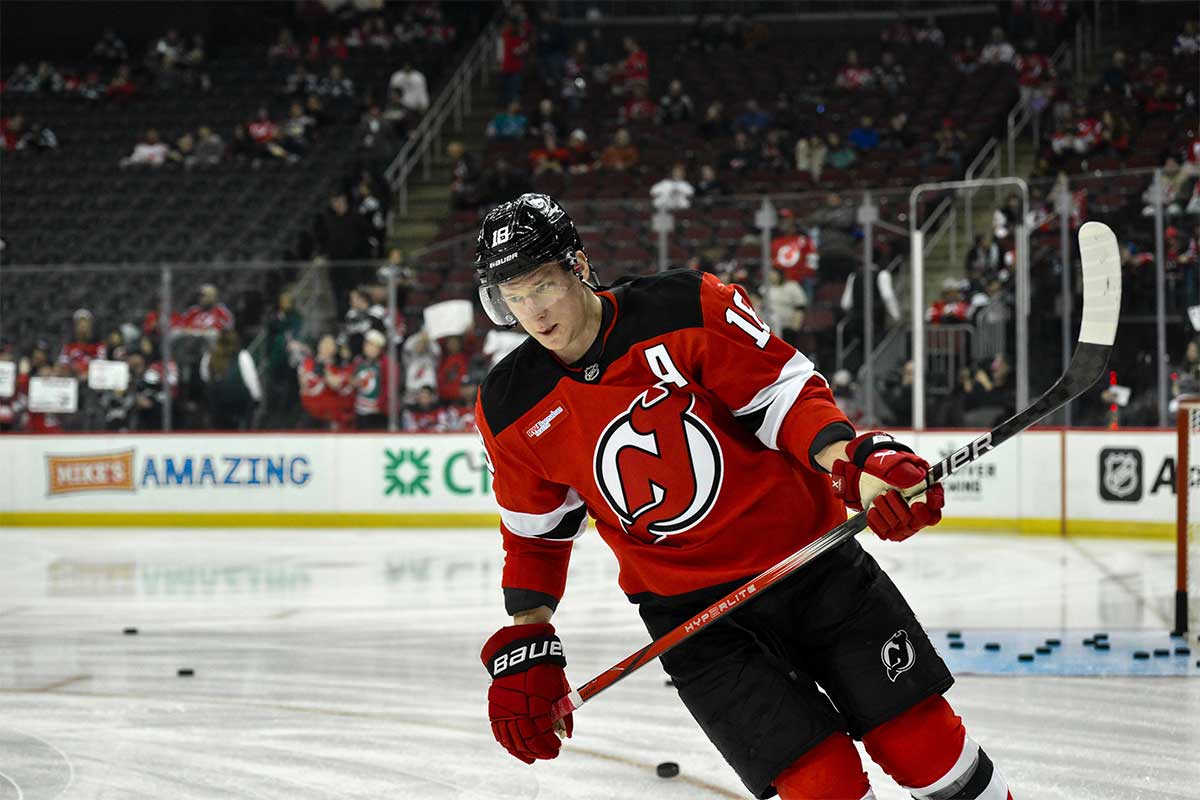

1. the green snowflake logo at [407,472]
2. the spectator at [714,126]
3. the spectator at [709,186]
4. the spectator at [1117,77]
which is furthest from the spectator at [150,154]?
the spectator at [1117,77]

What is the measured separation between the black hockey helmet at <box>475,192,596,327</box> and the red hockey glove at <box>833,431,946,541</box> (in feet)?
1.84

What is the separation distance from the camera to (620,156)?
14266mm

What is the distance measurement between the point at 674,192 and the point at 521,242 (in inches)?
383

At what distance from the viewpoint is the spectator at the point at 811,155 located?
1393 centimetres

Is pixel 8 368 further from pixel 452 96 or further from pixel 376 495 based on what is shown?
pixel 452 96

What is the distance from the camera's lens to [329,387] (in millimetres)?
10344

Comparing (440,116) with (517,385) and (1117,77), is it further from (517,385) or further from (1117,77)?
(517,385)

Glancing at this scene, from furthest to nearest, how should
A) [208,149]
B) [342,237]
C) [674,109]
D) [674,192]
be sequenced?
1. [208,149]
2. [674,109]
3. [342,237]
4. [674,192]

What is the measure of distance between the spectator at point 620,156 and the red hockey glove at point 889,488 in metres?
12.2

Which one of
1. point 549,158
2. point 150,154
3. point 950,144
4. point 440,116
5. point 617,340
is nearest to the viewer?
point 617,340

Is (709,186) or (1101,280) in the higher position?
(709,186)

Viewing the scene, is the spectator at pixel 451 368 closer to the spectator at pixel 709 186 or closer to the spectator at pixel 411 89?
the spectator at pixel 709 186

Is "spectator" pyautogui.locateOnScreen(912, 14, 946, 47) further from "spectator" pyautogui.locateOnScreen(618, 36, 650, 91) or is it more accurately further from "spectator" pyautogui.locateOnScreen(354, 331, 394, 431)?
"spectator" pyautogui.locateOnScreen(354, 331, 394, 431)

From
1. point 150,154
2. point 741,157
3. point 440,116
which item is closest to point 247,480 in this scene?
point 741,157
